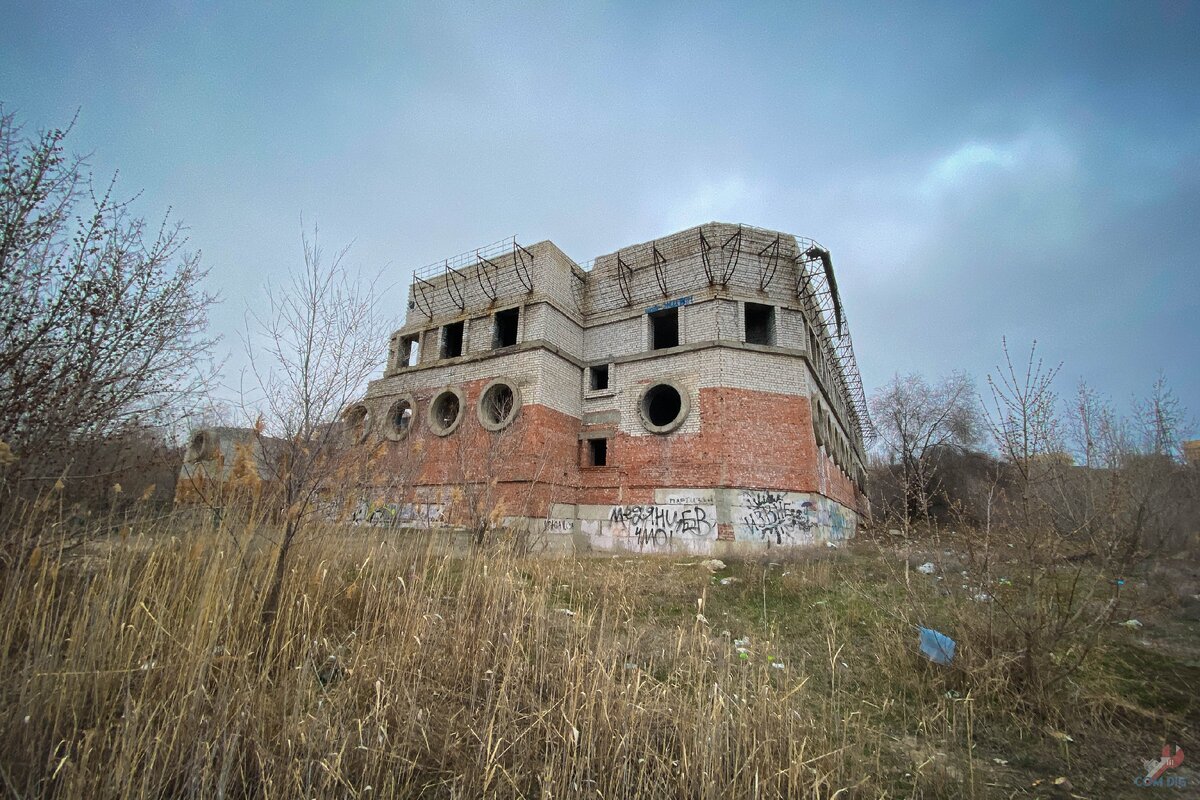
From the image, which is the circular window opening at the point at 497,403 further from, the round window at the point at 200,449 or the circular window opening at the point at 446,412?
the round window at the point at 200,449

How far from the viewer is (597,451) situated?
1656 centimetres

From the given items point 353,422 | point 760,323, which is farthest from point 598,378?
point 353,422

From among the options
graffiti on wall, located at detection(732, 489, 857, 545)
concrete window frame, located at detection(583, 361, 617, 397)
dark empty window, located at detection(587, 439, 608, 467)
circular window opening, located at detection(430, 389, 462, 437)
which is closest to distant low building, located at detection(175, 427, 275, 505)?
graffiti on wall, located at detection(732, 489, 857, 545)

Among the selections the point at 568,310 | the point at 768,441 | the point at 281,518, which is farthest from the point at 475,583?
the point at 568,310

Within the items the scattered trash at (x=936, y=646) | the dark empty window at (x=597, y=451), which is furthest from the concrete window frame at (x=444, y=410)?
→ the scattered trash at (x=936, y=646)

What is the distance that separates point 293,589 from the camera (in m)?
3.59

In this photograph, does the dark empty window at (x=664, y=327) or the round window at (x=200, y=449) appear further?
the dark empty window at (x=664, y=327)

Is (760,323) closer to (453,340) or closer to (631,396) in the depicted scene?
(631,396)

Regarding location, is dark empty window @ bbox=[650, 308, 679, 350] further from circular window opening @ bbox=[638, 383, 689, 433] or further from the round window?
the round window

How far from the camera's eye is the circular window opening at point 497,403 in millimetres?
15233

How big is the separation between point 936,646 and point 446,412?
50.3 ft

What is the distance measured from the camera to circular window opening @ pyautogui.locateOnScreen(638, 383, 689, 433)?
48.1ft

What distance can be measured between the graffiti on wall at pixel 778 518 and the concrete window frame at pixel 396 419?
11.0 meters

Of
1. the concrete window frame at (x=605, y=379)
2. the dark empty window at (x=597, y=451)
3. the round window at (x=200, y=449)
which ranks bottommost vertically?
the round window at (x=200, y=449)
